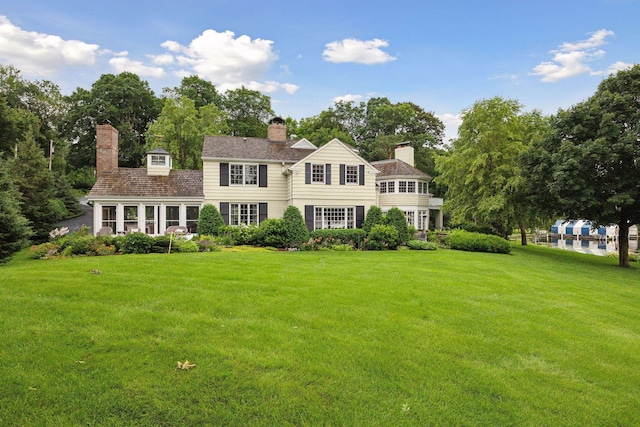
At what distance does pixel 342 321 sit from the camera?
250 inches

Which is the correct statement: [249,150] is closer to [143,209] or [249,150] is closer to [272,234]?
[143,209]

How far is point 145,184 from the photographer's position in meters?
22.9

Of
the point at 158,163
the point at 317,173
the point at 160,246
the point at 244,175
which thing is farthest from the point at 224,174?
the point at 160,246

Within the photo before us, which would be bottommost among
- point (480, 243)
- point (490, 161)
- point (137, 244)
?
point (480, 243)

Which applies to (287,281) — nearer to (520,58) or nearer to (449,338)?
(449,338)

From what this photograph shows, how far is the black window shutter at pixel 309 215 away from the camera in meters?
22.5

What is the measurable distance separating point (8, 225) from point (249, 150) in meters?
14.2

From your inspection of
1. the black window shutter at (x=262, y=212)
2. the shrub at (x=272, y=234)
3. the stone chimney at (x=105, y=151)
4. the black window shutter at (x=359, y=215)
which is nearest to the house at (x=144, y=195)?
the stone chimney at (x=105, y=151)

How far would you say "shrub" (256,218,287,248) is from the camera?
748 inches

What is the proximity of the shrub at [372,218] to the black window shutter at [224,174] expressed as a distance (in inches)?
362

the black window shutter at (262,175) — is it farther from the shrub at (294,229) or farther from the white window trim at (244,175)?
the shrub at (294,229)

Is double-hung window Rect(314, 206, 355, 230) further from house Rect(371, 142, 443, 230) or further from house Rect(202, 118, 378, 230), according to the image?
house Rect(371, 142, 443, 230)

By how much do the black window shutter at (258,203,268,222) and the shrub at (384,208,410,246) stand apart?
316 inches

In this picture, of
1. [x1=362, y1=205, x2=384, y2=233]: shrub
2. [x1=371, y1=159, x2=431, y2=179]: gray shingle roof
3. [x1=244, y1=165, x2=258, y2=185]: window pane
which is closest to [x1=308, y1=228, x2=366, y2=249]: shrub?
[x1=362, y1=205, x2=384, y2=233]: shrub
